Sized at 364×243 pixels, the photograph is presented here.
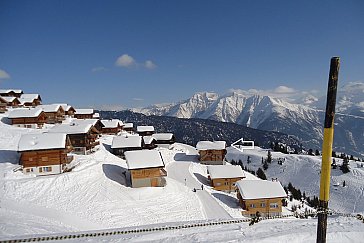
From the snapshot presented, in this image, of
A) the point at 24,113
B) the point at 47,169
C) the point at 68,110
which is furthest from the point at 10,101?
the point at 47,169

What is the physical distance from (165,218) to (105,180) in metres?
12.0

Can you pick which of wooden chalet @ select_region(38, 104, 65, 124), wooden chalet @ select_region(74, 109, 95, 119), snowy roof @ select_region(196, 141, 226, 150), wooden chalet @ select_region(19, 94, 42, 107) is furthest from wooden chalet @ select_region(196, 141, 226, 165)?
wooden chalet @ select_region(19, 94, 42, 107)

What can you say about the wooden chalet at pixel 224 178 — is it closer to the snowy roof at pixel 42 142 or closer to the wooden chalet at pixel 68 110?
the snowy roof at pixel 42 142

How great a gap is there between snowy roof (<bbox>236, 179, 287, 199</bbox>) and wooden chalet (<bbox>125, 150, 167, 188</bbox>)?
13.3 m

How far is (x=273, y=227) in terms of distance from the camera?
11492mm

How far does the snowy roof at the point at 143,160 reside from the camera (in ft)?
136

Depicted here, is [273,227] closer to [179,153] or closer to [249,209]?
[249,209]

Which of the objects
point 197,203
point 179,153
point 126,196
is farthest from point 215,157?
point 126,196

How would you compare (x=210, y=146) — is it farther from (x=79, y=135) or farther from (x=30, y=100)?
(x=30, y=100)

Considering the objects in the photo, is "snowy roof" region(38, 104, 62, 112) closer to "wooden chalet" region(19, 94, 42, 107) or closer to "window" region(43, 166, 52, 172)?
"wooden chalet" region(19, 94, 42, 107)

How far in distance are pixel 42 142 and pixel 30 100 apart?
168 feet

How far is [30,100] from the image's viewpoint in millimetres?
79938

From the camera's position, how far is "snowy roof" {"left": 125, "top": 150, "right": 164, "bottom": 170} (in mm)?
41469

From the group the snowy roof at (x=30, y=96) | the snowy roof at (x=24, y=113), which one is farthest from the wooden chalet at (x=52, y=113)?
the snowy roof at (x=30, y=96)
